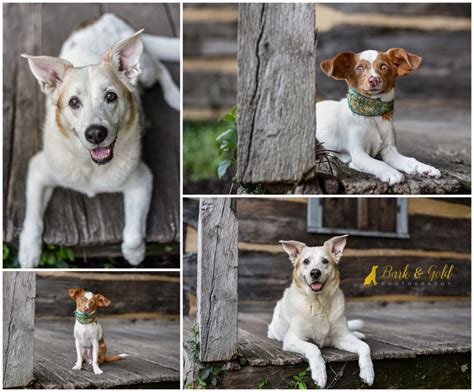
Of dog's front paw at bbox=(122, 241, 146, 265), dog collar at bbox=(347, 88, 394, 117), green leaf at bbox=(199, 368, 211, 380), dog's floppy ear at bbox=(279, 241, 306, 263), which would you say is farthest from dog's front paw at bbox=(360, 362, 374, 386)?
dog's front paw at bbox=(122, 241, 146, 265)

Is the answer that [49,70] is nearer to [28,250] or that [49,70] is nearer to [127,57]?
[127,57]

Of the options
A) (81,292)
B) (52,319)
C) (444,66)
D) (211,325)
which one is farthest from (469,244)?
(52,319)

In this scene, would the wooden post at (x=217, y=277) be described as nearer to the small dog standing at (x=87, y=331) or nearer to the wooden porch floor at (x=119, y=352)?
the wooden porch floor at (x=119, y=352)

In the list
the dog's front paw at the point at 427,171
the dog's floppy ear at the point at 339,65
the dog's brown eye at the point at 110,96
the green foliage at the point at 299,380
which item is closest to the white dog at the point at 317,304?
the green foliage at the point at 299,380

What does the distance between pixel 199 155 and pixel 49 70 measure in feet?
3.90

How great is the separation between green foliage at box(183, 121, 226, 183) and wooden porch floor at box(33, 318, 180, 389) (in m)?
1.08

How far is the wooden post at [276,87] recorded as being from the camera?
2219mm

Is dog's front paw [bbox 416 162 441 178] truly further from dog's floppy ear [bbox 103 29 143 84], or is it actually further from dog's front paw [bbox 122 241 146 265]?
dog's front paw [bbox 122 241 146 265]

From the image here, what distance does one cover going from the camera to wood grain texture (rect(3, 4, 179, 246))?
3242 millimetres

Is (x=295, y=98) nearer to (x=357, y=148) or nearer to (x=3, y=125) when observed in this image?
(x=357, y=148)

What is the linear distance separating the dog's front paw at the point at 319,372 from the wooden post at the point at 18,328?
1.37 metres

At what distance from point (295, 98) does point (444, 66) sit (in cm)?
237

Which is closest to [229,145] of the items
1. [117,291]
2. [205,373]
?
[205,373]

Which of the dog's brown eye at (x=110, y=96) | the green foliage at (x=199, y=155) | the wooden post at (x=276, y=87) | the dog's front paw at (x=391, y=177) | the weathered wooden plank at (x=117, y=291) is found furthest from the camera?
the weathered wooden plank at (x=117, y=291)
